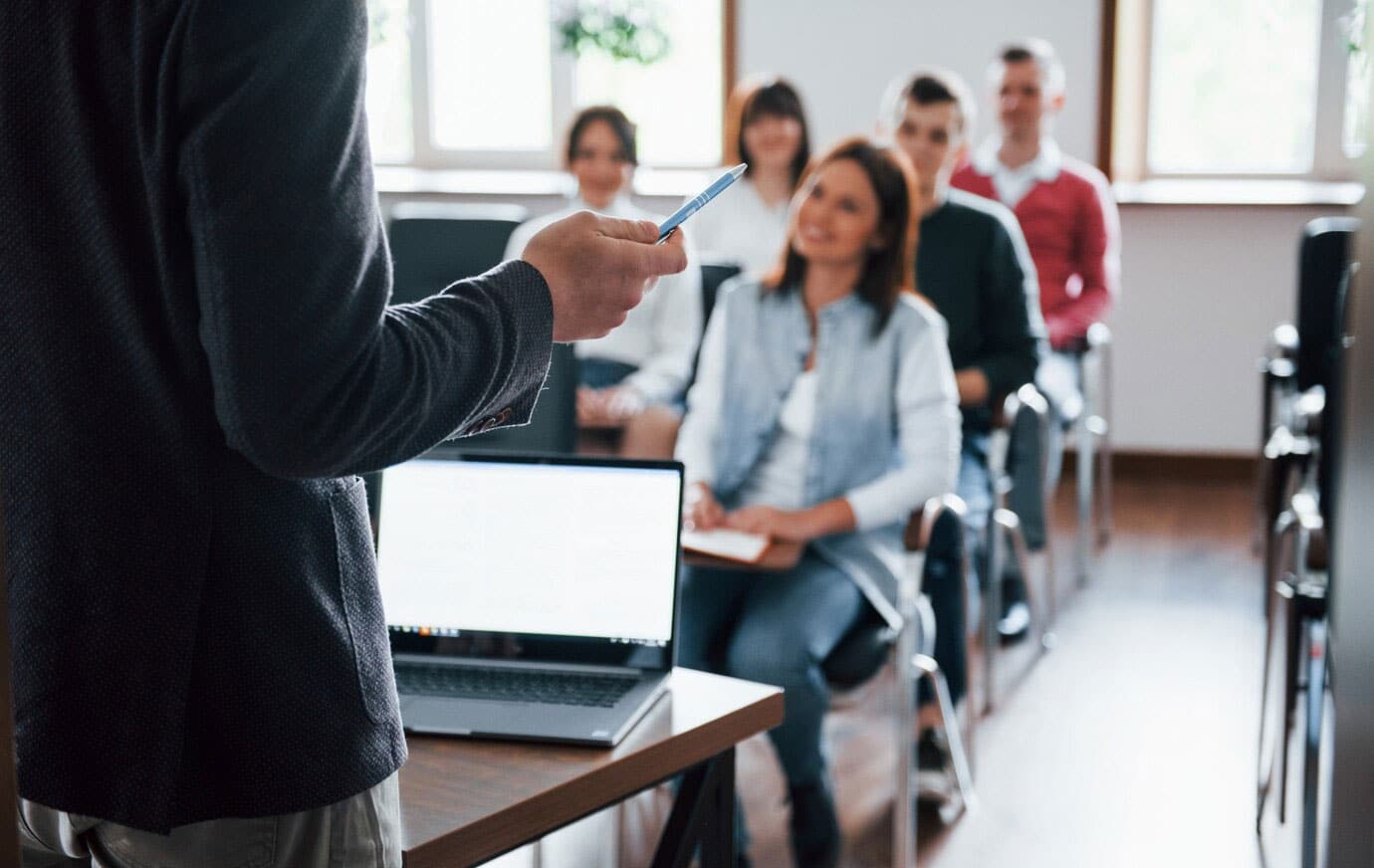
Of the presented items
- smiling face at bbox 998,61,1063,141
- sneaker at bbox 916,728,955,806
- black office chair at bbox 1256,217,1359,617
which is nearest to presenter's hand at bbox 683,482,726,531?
sneaker at bbox 916,728,955,806

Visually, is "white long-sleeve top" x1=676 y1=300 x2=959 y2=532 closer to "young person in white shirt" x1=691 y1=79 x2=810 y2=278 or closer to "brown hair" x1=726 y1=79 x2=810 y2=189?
"young person in white shirt" x1=691 y1=79 x2=810 y2=278

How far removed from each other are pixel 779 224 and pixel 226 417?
3687 mm

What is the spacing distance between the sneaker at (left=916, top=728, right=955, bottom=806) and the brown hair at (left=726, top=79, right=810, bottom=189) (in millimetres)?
1788

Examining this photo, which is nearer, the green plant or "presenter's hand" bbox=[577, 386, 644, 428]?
"presenter's hand" bbox=[577, 386, 644, 428]

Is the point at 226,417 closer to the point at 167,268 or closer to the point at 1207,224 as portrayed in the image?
the point at 167,268

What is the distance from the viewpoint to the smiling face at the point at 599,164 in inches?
170

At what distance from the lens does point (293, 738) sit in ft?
2.88

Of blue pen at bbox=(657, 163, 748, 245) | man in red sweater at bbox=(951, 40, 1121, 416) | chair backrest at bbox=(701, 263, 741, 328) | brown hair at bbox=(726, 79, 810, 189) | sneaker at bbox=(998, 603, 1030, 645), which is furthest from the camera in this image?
man in red sweater at bbox=(951, 40, 1121, 416)

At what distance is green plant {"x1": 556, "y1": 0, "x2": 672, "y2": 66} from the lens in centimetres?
636

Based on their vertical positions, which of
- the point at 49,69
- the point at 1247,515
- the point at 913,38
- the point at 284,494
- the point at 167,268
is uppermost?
the point at 913,38

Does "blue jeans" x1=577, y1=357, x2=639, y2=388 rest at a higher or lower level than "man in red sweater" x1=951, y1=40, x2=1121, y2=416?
lower

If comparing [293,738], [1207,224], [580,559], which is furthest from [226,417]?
[1207,224]

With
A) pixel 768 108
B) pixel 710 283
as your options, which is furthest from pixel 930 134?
pixel 710 283

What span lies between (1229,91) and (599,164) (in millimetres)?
2945
